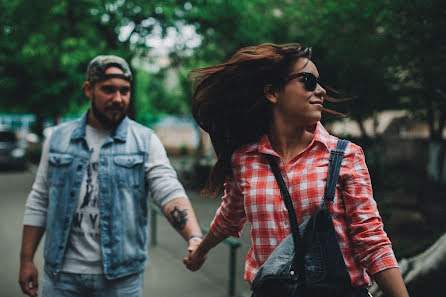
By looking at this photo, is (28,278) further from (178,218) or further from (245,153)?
(245,153)

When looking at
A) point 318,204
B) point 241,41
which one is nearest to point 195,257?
point 318,204

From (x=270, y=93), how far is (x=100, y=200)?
1.17 m

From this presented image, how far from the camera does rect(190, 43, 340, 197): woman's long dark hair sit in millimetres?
1955

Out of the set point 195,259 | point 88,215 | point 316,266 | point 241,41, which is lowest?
point 195,259

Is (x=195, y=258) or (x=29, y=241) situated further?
(x=29, y=241)

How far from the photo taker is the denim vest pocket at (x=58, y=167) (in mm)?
2633

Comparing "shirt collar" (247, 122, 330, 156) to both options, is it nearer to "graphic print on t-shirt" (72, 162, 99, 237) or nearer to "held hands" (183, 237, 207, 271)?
"held hands" (183, 237, 207, 271)

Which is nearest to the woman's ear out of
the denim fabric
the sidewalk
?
the denim fabric

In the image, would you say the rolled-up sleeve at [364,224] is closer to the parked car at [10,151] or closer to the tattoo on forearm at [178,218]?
the tattoo on forearm at [178,218]

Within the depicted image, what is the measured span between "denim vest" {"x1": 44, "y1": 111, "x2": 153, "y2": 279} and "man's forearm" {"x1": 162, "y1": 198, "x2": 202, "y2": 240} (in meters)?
0.16

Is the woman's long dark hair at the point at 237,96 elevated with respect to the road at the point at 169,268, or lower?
elevated

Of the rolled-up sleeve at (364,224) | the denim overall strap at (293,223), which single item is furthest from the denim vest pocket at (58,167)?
the rolled-up sleeve at (364,224)

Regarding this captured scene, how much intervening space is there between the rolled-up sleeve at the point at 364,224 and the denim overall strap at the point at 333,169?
37 millimetres

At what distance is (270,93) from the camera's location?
2.01 meters
